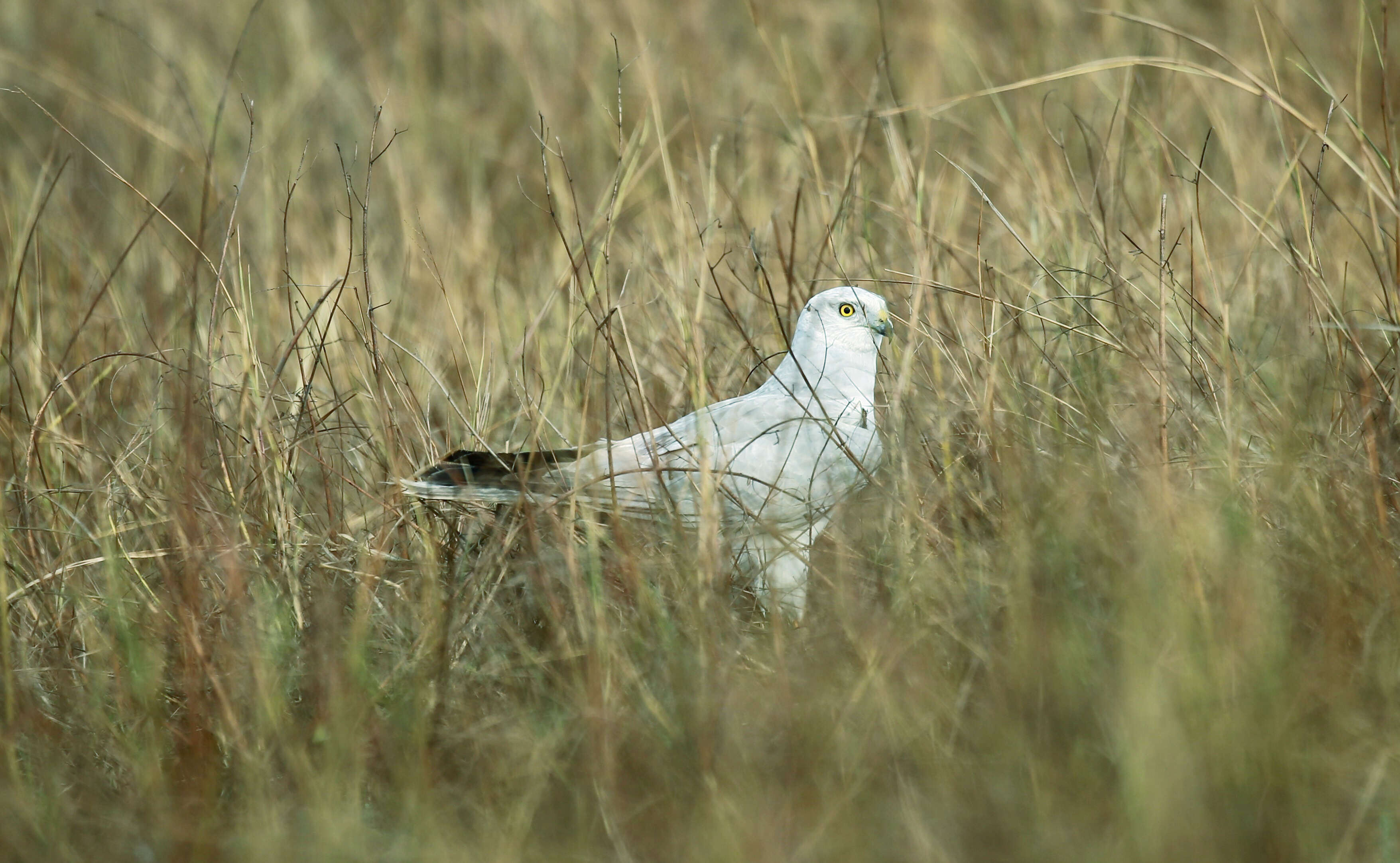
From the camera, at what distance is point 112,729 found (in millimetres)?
1943

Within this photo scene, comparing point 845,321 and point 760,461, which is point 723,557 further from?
point 845,321

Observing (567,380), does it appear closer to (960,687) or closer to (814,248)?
(814,248)

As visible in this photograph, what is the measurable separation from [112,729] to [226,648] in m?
0.24

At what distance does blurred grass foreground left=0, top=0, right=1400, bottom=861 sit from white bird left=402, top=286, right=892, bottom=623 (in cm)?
9

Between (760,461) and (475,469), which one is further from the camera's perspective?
(760,461)

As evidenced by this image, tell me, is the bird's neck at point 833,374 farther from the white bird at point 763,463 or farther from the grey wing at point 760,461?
the grey wing at point 760,461

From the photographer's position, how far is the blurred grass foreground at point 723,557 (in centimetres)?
162

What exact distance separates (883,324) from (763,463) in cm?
47

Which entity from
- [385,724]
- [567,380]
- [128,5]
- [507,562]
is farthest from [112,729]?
[128,5]

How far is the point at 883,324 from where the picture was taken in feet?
9.04

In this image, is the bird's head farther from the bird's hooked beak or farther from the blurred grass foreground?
the blurred grass foreground

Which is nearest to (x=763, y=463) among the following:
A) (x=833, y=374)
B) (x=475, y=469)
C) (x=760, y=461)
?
(x=760, y=461)

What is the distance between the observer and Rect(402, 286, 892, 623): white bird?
89.2 inches

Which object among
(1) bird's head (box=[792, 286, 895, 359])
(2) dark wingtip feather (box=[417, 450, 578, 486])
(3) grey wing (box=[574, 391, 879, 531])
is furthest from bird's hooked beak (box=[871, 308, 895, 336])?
(2) dark wingtip feather (box=[417, 450, 578, 486])
